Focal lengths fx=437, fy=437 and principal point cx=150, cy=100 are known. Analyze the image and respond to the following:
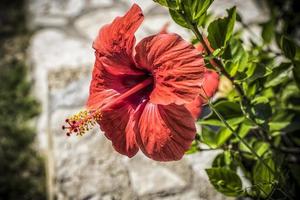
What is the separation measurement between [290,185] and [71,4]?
7.81ft

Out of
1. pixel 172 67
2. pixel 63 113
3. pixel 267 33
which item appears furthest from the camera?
pixel 63 113

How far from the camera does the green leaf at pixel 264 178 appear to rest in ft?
3.92

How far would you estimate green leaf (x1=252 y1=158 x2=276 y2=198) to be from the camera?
1.19 metres

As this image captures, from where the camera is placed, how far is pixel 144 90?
3.79 ft

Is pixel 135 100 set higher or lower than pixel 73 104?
higher

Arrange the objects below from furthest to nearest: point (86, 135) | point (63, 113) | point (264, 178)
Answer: point (63, 113)
point (86, 135)
point (264, 178)

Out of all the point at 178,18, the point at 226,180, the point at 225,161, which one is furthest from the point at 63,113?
the point at 178,18

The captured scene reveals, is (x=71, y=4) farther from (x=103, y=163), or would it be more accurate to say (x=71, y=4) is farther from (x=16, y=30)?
(x=103, y=163)

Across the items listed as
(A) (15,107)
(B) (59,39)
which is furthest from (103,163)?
(B) (59,39)

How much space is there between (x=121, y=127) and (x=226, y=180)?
1.16 feet

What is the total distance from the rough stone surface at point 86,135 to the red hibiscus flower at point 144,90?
686mm

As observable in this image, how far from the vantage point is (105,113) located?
115cm

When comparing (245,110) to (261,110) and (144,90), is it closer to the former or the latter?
(261,110)

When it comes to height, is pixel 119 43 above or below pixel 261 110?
above
